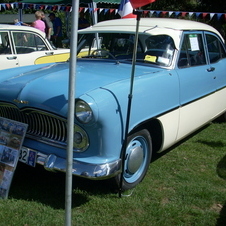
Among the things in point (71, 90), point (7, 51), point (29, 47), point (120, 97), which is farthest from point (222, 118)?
point (71, 90)

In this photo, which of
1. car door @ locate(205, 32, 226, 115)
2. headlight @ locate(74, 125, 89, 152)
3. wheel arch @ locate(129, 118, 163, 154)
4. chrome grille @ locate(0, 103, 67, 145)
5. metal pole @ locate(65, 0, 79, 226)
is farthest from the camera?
car door @ locate(205, 32, 226, 115)

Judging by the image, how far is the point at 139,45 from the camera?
438cm

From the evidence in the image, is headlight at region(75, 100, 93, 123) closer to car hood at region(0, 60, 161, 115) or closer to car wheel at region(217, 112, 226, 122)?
car hood at region(0, 60, 161, 115)

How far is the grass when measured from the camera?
3094 mm

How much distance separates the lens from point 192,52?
4.67 metres

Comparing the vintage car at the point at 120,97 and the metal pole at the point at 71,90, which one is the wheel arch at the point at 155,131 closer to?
the vintage car at the point at 120,97

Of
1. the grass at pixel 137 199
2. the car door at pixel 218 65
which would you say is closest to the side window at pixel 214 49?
the car door at pixel 218 65

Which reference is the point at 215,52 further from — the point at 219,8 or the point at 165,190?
the point at 219,8

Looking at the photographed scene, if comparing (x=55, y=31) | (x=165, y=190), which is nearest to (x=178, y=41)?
(x=165, y=190)

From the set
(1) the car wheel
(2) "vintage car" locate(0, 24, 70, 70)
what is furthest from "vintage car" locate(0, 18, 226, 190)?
(2) "vintage car" locate(0, 24, 70, 70)

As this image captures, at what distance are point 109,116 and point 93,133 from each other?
0.67ft

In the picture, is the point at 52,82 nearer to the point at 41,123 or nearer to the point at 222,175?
the point at 41,123

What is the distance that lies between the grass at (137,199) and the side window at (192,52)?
49.7 inches

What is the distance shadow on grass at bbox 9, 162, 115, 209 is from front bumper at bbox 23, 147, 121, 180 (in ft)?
1.38
